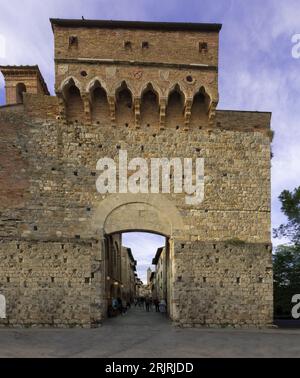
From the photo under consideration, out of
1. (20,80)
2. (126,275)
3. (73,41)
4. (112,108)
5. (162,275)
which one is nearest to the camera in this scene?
(112,108)

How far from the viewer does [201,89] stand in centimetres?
1355

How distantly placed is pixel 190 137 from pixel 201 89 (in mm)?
1811

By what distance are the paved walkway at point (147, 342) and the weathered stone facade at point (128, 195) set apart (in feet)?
3.29

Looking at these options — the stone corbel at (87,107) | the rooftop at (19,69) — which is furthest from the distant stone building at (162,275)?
the rooftop at (19,69)

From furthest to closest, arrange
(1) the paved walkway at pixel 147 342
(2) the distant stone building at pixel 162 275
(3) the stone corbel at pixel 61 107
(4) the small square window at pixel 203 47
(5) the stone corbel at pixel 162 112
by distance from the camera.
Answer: (2) the distant stone building at pixel 162 275 < (4) the small square window at pixel 203 47 < (5) the stone corbel at pixel 162 112 < (3) the stone corbel at pixel 61 107 < (1) the paved walkway at pixel 147 342

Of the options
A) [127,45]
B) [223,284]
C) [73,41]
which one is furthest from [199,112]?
[223,284]

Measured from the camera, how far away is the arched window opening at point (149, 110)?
13.8 metres

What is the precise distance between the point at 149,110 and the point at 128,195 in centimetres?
334

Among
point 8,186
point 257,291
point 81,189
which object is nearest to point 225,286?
point 257,291

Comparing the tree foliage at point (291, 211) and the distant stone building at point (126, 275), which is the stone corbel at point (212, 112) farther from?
the distant stone building at point (126, 275)

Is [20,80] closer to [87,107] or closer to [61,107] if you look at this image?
[61,107]

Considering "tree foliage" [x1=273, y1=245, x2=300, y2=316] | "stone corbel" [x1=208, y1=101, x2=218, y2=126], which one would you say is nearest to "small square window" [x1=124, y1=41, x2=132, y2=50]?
"stone corbel" [x1=208, y1=101, x2=218, y2=126]

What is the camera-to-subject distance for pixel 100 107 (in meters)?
13.7

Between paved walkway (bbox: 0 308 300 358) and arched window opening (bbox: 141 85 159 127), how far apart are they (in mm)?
7422
